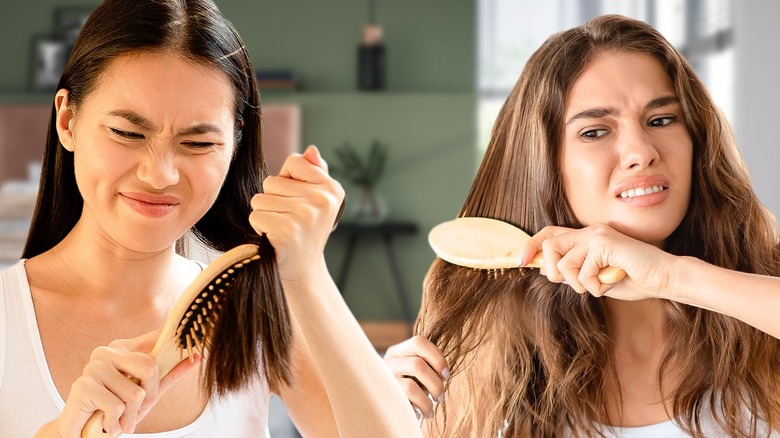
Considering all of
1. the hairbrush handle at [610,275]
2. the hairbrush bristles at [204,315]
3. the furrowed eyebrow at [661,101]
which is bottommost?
the hairbrush handle at [610,275]

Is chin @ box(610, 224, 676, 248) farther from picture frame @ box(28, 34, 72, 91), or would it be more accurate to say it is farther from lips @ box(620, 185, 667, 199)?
picture frame @ box(28, 34, 72, 91)

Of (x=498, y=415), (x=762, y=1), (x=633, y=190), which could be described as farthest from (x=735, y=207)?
(x=762, y=1)

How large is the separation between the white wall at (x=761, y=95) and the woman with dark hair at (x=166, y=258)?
7.20ft

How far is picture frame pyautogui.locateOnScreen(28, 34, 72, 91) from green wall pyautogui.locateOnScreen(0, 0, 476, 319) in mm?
75

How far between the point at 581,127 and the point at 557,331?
326 millimetres

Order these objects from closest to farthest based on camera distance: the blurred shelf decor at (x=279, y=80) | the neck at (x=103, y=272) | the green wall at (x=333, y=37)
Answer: the neck at (x=103, y=272)
the blurred shelf decor at (x=279, y=80)
the green wall at (x=333, y=37)

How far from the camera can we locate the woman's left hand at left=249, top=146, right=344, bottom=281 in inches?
31.3

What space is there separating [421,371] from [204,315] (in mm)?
395

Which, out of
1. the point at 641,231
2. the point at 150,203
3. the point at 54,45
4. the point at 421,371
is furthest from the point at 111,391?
the point at 54,45

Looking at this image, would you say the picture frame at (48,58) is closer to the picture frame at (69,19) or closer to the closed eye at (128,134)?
the picture frame at (69,19)

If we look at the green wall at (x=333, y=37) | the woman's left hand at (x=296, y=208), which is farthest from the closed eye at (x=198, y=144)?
the green wall at (x=333, y=37)

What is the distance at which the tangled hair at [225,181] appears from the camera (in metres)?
0.82

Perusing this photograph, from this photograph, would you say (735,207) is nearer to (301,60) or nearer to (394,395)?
(394,395)

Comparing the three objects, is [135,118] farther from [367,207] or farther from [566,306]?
[367,207]
